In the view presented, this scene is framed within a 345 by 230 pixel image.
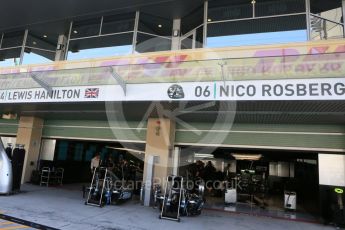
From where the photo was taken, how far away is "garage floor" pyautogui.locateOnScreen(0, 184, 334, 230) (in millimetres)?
6969

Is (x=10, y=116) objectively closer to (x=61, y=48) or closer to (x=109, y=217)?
(x=61, y=48)

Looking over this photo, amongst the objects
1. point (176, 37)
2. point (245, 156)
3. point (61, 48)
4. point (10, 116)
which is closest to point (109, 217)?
point (176, 37)

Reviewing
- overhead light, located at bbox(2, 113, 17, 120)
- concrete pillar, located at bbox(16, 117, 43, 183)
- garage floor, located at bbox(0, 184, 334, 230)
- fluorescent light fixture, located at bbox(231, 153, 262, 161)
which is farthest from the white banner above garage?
fluorescent light fixture, located at bbox(231, 153, 262, 161)

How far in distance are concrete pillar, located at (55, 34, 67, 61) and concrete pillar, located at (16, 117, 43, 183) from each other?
2945 millimetres

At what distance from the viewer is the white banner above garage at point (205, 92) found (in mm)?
6457

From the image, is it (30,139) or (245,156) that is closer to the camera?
(30,139)

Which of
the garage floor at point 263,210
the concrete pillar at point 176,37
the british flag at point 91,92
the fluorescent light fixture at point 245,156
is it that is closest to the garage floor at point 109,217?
the garage floor at point 263,210

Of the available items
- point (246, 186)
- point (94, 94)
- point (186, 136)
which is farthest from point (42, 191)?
point (246, 186)

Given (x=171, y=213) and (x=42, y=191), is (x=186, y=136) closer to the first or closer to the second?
(x=171, y=213)

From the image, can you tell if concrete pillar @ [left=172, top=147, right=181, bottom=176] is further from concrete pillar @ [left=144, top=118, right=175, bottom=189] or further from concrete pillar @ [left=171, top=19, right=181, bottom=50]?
concrete pillar @ [left=171, top=19, right=181, bottom=50]

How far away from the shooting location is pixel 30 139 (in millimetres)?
13062

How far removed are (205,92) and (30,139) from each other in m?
9.26

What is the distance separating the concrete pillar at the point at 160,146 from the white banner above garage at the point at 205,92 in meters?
2.71

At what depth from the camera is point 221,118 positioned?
9828 mm
